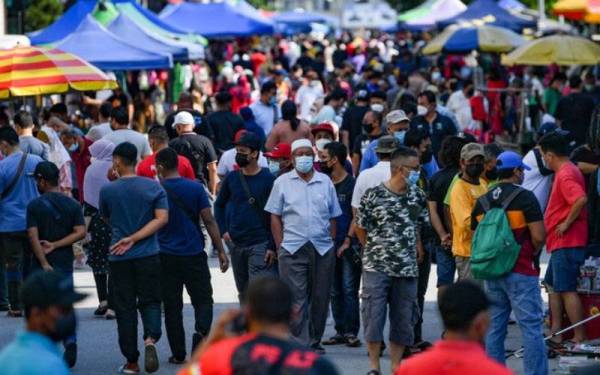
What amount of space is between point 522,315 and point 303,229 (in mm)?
2133

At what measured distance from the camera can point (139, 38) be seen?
26.2 metres

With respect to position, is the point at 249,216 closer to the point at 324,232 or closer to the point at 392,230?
the point at 324,232

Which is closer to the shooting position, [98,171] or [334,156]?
[334,156]

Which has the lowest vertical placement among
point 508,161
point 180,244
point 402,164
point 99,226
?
point 99,226

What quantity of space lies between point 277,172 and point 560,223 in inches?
113

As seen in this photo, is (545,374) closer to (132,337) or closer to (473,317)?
(132,337)

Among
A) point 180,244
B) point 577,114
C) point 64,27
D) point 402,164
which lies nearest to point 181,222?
point 180,244

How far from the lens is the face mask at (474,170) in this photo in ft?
38.8

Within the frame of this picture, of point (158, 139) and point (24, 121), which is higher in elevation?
point (158, 139)

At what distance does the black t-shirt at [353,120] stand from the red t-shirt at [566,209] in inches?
325

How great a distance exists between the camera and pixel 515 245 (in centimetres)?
1028

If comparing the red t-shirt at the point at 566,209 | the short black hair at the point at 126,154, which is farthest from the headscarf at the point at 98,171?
the red t-shirt at the point at 566,209

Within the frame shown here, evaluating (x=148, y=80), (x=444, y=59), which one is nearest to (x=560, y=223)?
(x=148, y=80)

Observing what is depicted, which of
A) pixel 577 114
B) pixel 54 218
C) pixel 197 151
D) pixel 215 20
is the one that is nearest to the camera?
pixel 54 218
